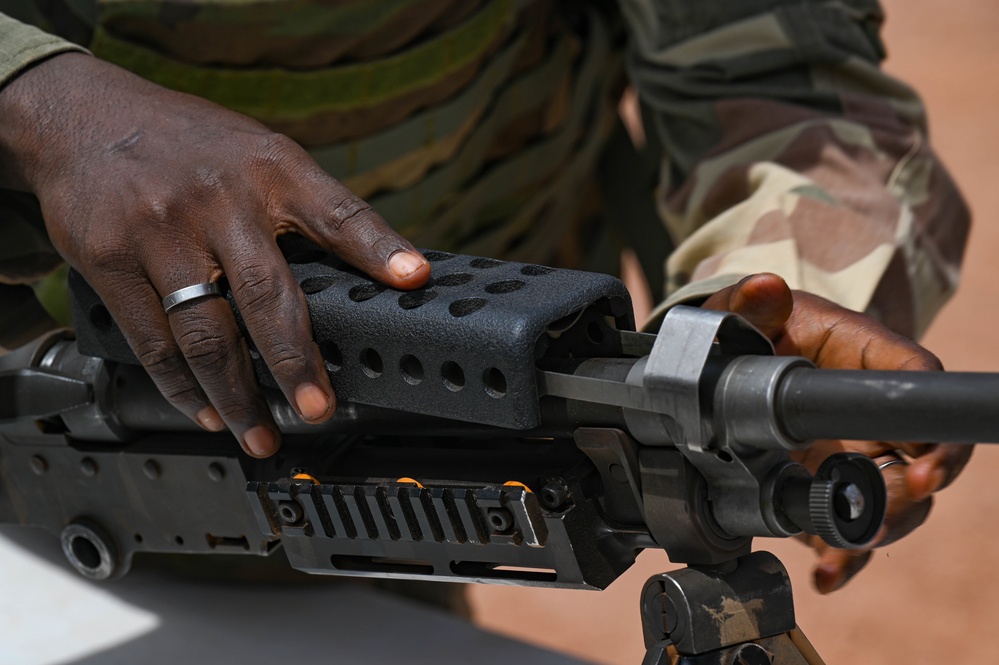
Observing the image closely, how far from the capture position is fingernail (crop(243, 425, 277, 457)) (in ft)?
2.73

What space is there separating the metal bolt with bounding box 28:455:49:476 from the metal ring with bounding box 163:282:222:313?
0.97ft

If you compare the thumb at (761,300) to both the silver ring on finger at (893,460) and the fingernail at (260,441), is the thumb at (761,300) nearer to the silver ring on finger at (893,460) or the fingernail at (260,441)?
the silver ring on finger at (893,460)

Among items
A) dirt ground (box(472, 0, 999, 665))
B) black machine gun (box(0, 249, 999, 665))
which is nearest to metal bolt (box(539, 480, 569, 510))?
black machine gun (box(0, 249, 999, 665))

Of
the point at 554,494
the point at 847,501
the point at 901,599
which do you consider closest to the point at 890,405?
the point at 847,501

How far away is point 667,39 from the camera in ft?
4.25

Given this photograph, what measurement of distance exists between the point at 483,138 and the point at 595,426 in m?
0.81

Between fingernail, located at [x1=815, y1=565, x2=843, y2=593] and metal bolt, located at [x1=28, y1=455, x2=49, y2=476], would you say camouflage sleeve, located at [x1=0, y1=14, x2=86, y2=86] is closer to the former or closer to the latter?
metal bolt, located at [x1=28, y1=455, x2=49, y2=476]

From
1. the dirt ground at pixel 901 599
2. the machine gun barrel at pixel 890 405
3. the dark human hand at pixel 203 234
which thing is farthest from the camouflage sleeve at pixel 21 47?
the dirt ground at pixel 901 599

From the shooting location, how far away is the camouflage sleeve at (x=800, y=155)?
1.13 meters

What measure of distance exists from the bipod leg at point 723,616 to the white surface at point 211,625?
0.31 m

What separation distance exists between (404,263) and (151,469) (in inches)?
12.3

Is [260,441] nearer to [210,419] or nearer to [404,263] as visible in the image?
[210,419]

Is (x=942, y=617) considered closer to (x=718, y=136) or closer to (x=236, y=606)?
(x=718, y=136)

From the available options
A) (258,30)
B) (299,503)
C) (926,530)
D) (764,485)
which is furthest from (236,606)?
(926,530)
